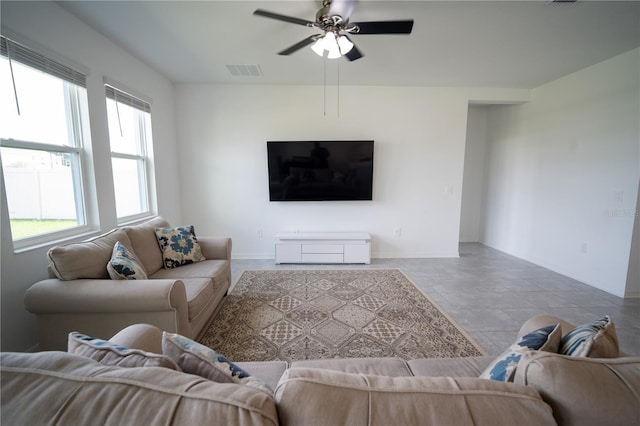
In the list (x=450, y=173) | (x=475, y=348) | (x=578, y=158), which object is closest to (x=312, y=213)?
(x=450, y=173)

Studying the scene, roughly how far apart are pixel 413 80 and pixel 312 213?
8.41 ft

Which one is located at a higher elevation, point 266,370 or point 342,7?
point 342,7

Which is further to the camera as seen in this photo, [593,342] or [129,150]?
[129,150]

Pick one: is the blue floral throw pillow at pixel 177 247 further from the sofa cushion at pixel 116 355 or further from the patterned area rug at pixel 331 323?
the sofa cushion at pixel 116 355

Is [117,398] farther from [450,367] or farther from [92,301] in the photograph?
[92,301]

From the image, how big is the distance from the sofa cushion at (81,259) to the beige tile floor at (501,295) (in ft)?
5.44

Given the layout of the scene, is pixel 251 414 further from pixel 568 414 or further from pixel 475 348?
pixel 475 348

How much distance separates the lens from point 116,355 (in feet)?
2.37

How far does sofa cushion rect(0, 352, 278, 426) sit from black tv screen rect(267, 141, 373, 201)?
11.6 feet

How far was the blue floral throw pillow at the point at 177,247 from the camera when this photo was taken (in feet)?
8.22

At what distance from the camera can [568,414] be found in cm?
58

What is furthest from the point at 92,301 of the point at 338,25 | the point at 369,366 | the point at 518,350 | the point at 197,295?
the point at 338,25

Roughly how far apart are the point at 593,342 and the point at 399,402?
664 millimetres

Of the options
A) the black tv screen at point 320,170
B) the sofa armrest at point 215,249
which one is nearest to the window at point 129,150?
the sofa armrest at point 215,249
